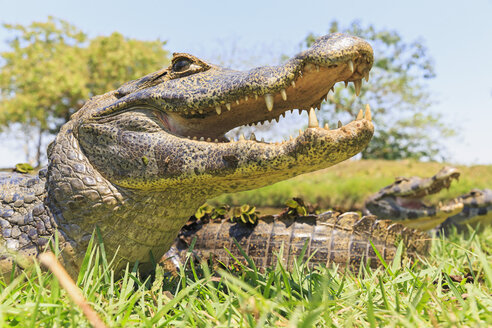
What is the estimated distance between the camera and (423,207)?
6.91 meters

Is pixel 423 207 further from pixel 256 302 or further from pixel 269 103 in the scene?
pixel 256 302

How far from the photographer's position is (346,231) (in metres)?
3.54

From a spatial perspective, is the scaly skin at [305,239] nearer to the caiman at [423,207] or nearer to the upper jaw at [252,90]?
the upper jaw at [252,90]

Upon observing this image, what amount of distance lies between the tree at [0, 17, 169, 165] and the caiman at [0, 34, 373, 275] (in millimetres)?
22352

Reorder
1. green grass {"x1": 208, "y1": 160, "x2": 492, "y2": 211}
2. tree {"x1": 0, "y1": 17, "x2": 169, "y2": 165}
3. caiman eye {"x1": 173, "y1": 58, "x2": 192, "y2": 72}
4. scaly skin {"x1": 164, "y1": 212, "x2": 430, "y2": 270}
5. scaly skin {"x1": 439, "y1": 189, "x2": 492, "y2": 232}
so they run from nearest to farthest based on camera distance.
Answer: caiman eye {"x1": 173, "y1": 58, "x2": 192, "y2": 72} < scaly skin {"x1": 164, "y1": 212, "x2": 430, "y2": 270} < scaly skin {"x1": 439, "y1": 189, "x2": 492, "y2": 232} < green grass {"x1": 208, "y1": 160, "x2": 492, "y2": 211} < tree {"x1": 0, "y1": 17, "x2": 169, "y2": 165}

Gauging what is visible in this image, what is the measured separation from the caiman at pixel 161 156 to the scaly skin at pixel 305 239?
0.90 m

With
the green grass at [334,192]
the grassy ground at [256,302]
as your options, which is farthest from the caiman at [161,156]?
the green grass at [334,192]

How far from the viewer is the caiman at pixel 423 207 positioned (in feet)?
21.2

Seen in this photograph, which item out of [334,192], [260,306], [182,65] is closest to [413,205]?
[334,192]

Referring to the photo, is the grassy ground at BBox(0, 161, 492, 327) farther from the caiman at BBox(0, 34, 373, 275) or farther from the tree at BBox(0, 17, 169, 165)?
the tree at BBox(0, 17, 169, 165)

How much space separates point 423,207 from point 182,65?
552 cm

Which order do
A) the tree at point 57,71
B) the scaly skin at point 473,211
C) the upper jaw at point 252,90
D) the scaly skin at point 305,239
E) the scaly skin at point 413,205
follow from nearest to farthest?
the upper jaw at point 252,90 → the scaly skin at point 305,239 → the scaly skin at point 413,205 → the scaly skin at point 473,211 → the tree at point 57,71

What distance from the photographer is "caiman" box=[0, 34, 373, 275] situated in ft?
7.40

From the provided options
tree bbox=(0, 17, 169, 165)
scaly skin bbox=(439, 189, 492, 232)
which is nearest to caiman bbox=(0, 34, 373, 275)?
scaly skin bbox=(439, 189, 492, 232)
